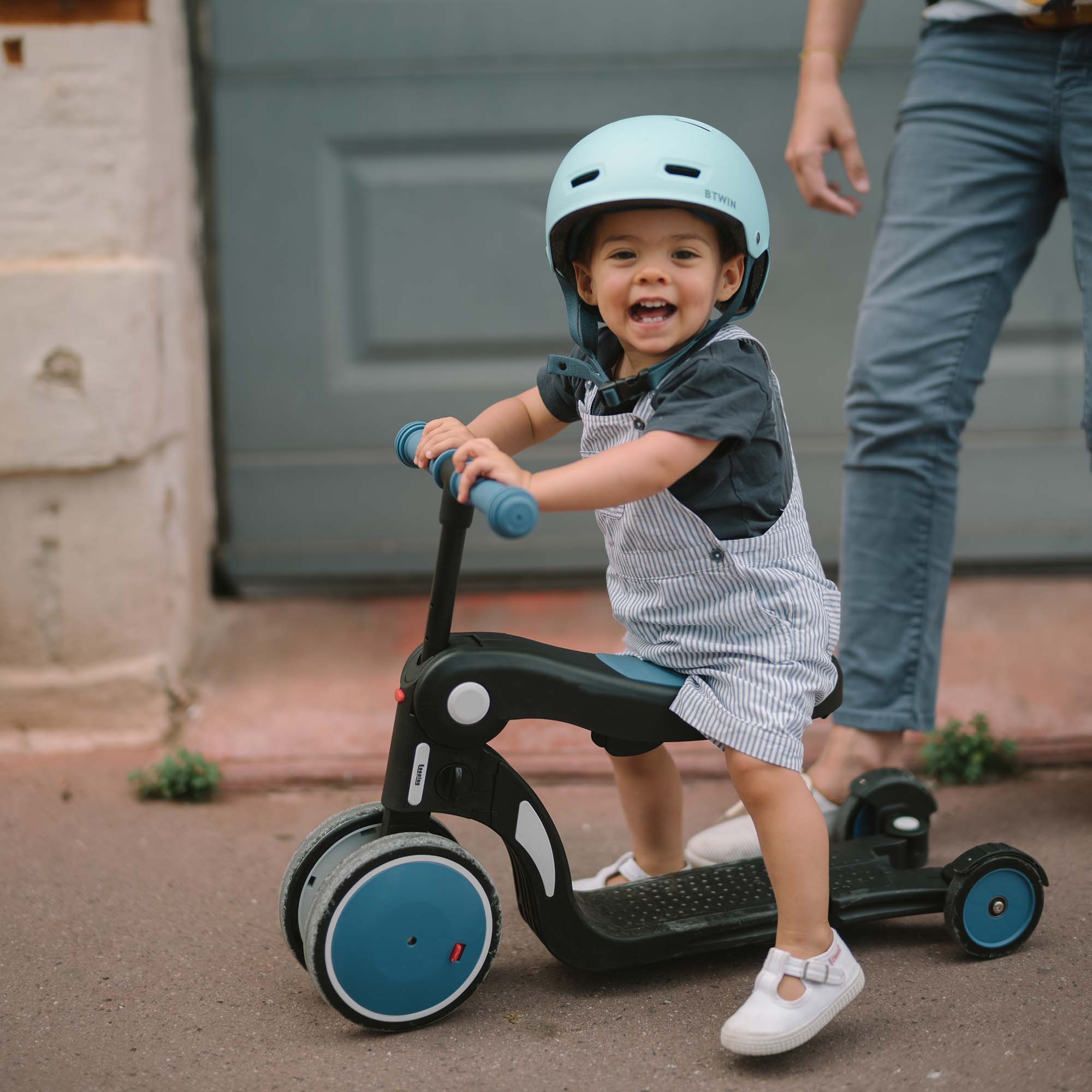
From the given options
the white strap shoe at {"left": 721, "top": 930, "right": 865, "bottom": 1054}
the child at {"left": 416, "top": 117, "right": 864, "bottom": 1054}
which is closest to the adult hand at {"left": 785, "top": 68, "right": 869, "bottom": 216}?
the child at {"left": 416, "top": 117, "right": 864, "bottom": 1054}

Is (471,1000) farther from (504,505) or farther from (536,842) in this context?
(504,505)

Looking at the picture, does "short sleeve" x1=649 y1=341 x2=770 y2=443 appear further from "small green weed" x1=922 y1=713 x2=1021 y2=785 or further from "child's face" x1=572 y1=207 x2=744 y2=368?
"small green weed" x1=922 y1=713 x2=1021 y2=785

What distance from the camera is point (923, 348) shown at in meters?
2.34

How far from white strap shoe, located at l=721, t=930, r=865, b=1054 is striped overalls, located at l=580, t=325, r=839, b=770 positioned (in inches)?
10.5

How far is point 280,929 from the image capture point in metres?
2.14

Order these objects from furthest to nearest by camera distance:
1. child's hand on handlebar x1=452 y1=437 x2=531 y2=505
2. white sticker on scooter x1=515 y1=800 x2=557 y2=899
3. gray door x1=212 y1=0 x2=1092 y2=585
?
gray door x1=212 y1=0 x2=1092 y2=585, white sticker on scooter x1=515 y1=800 x2=557 y2=899, child's hand on handlebar x1=452 y1=437 x2=531 y2=505

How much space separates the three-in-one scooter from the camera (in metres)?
1.76

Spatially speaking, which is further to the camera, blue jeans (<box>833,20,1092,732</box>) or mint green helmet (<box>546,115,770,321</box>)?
blue jeans (<box>833,20,1092,732</box>)

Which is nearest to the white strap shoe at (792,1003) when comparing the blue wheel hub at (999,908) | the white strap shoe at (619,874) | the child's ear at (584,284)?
the blue wheel hub at (999,908)

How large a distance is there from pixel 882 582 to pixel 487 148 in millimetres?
1627

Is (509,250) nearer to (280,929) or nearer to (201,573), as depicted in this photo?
(201,573)

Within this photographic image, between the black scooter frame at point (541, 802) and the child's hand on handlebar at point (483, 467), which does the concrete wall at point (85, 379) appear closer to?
the black scooter frame at point (541, 802)

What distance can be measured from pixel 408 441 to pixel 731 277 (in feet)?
1.76

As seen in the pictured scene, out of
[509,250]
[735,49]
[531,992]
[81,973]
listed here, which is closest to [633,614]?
[531,992]
